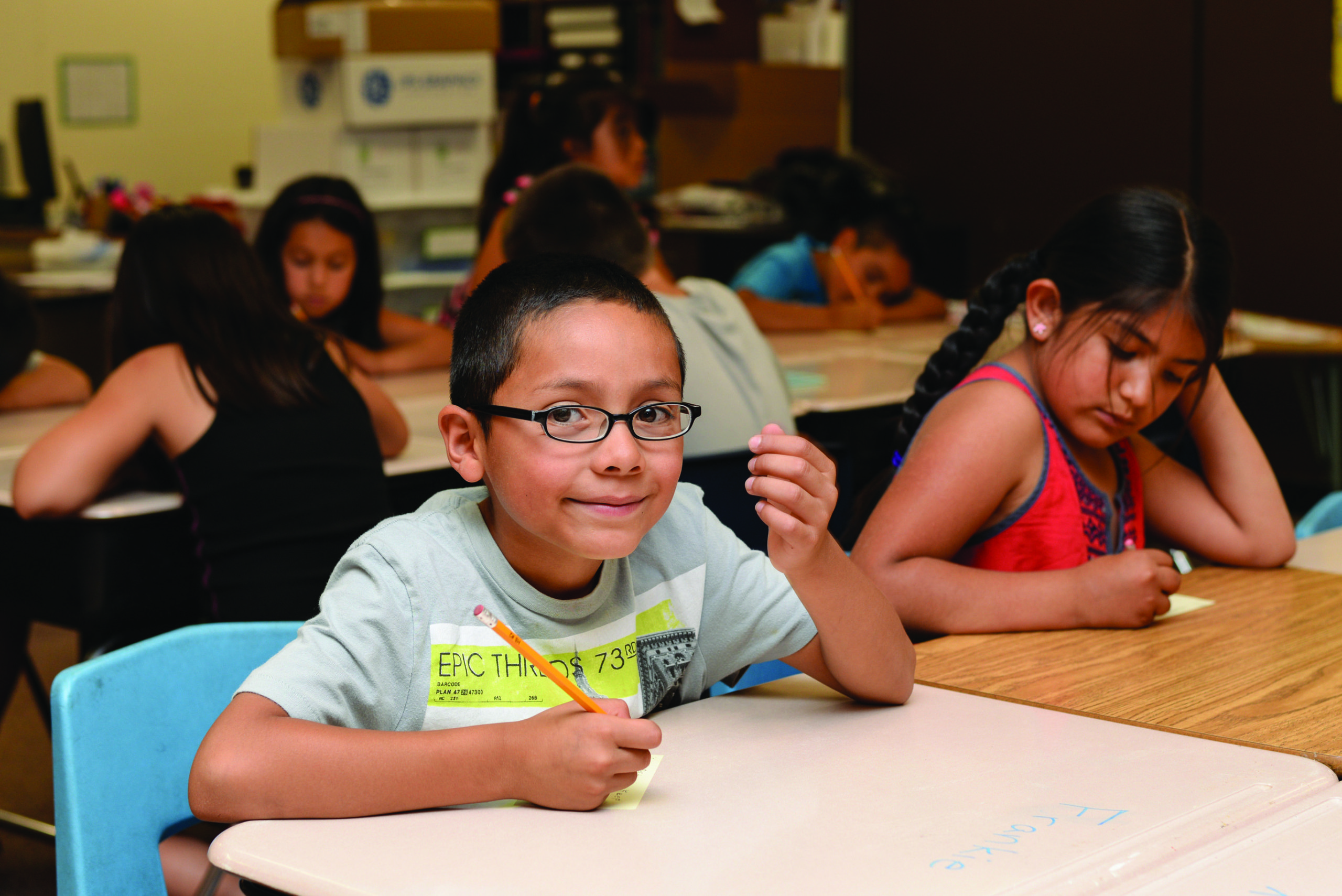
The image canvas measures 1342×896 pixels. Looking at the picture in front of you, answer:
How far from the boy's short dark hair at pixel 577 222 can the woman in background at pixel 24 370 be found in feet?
3.18

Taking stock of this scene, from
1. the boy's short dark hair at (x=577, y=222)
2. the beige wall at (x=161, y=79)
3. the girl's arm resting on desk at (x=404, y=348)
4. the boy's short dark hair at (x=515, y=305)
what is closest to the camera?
the boy's short dark hair at (x=515, y=305)

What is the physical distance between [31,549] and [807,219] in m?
3.12

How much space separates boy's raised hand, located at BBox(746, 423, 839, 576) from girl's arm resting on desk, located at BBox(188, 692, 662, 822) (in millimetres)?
181

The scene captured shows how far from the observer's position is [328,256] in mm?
2863

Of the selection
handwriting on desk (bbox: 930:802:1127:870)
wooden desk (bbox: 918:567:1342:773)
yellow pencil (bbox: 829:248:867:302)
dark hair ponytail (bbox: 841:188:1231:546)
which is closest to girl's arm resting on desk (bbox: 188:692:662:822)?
handwriting on desk (bbox: 930:802:1127:870)

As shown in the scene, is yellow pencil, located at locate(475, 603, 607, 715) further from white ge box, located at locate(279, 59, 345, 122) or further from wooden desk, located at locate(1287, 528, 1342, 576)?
white ge box, located at locate(279, 59, 345, 122)

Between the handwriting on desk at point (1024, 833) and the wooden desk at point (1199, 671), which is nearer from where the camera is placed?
the handwriting on desk at point (1024, 833)

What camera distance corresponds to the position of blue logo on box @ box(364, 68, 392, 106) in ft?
13.0

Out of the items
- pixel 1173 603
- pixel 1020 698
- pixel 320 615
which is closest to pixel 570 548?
pixel 320 615

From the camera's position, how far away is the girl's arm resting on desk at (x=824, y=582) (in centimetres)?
97

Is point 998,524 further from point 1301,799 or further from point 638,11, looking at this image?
point 638,11

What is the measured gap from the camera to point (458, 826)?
89cm

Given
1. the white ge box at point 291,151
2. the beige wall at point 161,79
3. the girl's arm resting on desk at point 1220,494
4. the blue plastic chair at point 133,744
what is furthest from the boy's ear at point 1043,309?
the beige wall at point 161,79

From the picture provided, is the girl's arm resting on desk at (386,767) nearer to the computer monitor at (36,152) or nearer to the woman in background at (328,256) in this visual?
the woman in background at (328,256)
